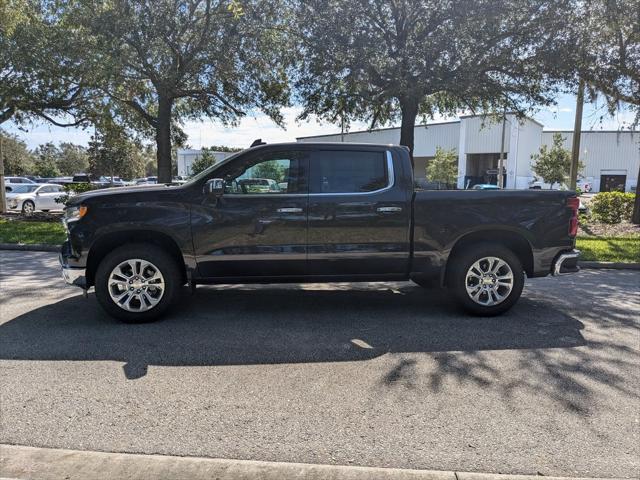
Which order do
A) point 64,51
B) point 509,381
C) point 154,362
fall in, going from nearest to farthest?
point 509,381 < point 154,362 < point 64,51

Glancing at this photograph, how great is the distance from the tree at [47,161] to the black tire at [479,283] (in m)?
83.0

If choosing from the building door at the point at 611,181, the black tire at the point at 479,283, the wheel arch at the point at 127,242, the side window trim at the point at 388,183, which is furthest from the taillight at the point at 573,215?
the building door at the point at 611,181

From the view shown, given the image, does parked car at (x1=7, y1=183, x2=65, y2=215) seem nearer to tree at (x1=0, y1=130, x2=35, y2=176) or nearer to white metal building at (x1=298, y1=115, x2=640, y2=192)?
white metal building at (x1=298, y1=115, x2=640, y2=192)

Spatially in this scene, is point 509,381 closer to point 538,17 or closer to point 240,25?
point 538,17

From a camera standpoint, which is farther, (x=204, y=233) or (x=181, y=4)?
(x=181, y=4)

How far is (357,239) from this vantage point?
5648 mm

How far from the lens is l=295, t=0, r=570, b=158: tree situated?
1177 cm

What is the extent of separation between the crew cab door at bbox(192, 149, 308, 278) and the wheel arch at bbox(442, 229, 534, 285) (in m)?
1.75

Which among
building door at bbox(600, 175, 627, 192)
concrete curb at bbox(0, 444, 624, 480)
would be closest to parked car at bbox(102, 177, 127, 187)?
concrete curb at bbox(0, 444, 624, 480)

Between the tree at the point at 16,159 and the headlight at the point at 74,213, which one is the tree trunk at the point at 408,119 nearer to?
the headlight at the point at 74,213

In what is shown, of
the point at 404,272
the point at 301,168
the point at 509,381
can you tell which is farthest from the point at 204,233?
the point at 509,381

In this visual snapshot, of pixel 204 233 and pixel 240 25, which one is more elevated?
pixel 240 25

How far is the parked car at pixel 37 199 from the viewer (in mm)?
21969

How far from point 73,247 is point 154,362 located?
71.0 inches
